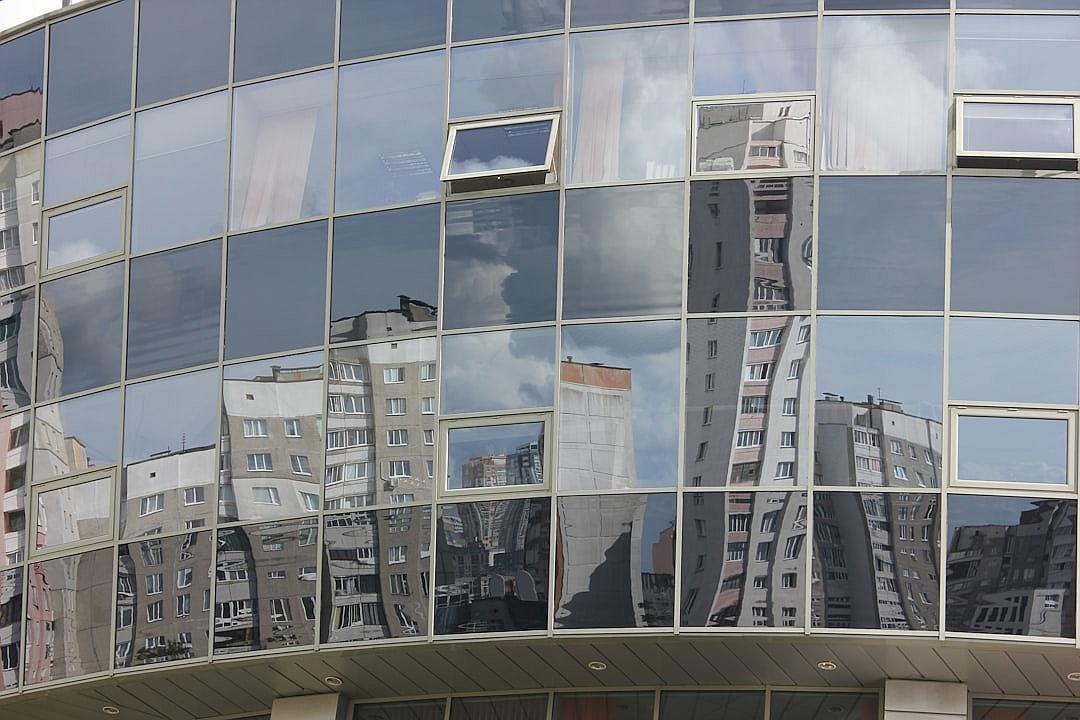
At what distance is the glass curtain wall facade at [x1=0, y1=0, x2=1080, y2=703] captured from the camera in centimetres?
1927

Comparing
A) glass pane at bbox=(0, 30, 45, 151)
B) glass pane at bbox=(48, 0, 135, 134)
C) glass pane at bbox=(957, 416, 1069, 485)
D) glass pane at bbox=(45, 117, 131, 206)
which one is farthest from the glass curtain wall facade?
glass pane at bbox=(0, 30, 45, 151)

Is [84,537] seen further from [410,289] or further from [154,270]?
[410,289]

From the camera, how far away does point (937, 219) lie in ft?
64.3

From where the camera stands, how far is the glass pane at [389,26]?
21.3 metres

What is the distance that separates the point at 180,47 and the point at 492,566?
22.8ft

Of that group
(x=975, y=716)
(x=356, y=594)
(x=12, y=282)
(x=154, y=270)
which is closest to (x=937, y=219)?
(x=975, y=716)

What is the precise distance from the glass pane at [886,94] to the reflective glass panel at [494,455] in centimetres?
391

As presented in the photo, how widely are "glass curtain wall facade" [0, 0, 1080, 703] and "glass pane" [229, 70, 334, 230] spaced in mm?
38

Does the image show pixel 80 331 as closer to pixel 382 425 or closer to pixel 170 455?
pixel 170 455

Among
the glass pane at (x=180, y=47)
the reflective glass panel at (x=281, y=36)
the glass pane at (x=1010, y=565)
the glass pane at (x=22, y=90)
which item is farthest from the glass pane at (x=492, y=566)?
the glass pane at (x=22, y=90)

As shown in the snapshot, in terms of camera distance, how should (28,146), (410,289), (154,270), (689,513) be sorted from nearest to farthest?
(689,513) → (410,289) → (154,270) → (28,146)

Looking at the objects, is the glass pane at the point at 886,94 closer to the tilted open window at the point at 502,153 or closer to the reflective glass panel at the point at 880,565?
the tilted open window at the point at 502,153

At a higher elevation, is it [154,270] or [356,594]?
[154,270]

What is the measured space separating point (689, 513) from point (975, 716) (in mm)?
3671
